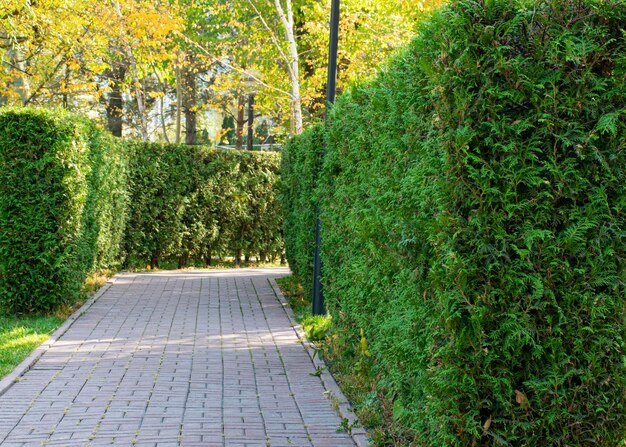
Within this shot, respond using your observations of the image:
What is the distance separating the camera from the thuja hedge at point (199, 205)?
18.8 m

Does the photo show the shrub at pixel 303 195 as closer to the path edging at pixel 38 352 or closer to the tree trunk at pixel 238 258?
the path edging at pixel 38 352

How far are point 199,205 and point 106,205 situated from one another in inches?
199

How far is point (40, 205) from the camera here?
11.2 meters

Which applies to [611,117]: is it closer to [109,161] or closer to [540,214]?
[540,214]

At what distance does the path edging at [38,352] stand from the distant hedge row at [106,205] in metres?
0.45

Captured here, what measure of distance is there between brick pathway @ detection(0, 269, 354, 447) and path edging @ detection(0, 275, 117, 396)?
0.25 ft

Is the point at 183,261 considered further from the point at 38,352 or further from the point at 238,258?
the point at 38,352

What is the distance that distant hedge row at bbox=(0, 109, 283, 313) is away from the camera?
36.8 ft

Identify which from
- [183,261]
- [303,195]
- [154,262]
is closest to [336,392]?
[303,195]

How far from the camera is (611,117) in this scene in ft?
13.6

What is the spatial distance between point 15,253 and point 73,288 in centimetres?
111

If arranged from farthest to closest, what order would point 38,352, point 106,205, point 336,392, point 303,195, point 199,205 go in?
point 199,205
point 106,205
point 303,195
point 38,352
point 336,392

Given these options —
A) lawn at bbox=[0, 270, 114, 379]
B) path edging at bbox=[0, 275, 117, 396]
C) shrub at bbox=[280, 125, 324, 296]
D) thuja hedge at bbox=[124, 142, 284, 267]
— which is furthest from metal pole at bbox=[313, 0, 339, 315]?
thuja hedge at bbox=[124, 142, 284, 267]

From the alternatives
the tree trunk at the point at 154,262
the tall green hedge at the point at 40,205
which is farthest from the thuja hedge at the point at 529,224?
the tree trunk at the point at 154,262
